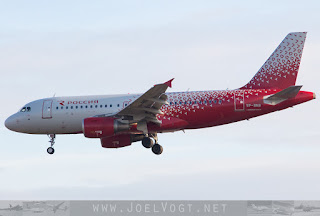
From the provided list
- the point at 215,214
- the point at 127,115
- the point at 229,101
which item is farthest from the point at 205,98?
the point at 215,214

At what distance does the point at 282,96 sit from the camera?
178ft

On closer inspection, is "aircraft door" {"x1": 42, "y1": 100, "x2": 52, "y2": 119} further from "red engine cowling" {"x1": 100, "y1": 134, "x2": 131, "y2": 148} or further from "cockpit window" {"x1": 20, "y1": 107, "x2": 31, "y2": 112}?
"red engine cowling" {"x1": 100, "y1": 134, "x2": 131, "y2": 148}

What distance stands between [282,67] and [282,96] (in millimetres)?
3449

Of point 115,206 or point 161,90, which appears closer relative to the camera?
point 115,206

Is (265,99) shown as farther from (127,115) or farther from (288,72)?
(127,115)

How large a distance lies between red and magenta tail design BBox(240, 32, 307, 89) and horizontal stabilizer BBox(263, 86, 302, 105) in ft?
7.27

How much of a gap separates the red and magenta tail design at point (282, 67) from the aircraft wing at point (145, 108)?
6717mm

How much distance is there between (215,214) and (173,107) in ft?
35.2

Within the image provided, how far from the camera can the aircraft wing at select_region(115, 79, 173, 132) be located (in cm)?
5261

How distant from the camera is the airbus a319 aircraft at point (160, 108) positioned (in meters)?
54.1

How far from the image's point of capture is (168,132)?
57.0m

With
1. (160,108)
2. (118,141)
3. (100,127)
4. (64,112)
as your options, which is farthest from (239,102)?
(64,112)

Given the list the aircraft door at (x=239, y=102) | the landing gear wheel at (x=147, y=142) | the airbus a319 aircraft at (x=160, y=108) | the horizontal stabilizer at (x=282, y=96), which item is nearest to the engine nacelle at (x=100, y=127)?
the airbus a319 aircraft at (x=160, y=108)

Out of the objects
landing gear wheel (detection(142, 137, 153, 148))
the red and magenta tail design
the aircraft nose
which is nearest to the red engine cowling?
landing gear wheel (detection(142, 137, 153, 148))
